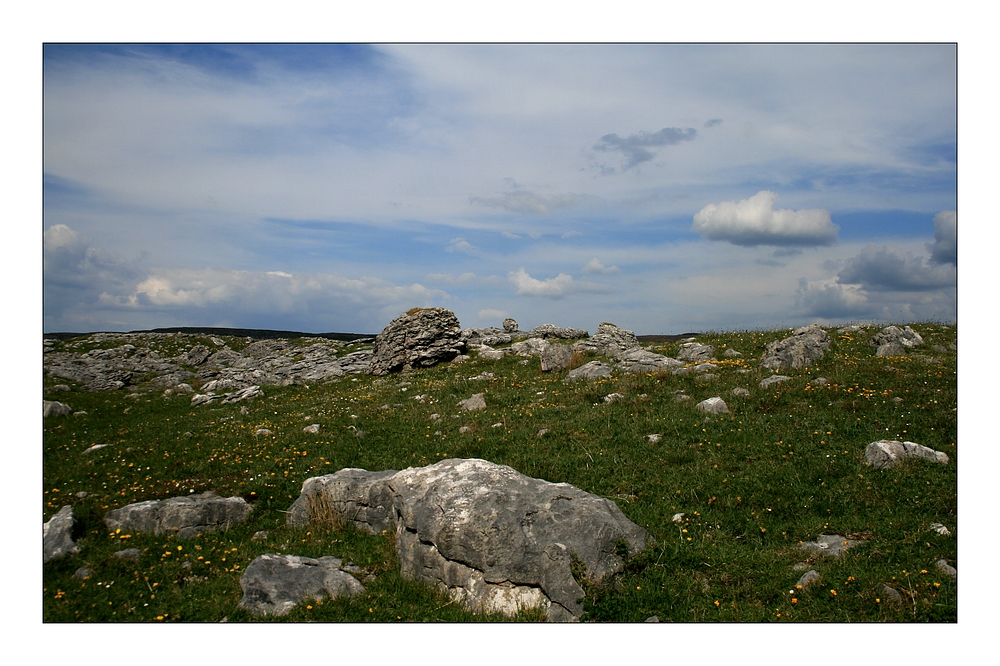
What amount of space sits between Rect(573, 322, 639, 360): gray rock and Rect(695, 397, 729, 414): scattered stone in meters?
9.81

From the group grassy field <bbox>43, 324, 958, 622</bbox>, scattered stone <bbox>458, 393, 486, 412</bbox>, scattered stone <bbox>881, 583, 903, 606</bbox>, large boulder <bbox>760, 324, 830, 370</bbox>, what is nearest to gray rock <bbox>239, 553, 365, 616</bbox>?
grassy field <bbox>43, 324, 958, 622</bbox>

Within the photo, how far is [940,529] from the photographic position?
9.83m

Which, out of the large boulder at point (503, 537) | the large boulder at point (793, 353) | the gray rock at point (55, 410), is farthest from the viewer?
the gray rock at point (55, 410)

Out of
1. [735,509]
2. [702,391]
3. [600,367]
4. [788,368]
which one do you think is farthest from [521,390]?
[735,509]

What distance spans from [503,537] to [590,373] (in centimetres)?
1548

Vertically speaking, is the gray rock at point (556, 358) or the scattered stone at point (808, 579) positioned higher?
the gray rock at point (556, 358)

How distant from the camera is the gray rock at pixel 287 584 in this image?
344 inches

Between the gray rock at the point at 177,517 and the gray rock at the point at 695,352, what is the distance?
67.4 feet

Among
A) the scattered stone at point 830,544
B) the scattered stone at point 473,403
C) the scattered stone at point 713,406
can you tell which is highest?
the scattered stone at point 713,406

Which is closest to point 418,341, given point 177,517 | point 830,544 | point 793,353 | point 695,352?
point 695,352

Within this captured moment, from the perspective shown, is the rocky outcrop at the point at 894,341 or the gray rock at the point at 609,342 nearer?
the rocky outcrop at the point at 894,341

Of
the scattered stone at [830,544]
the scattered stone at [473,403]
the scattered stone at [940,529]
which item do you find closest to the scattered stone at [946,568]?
the scattered stone at [940,529]

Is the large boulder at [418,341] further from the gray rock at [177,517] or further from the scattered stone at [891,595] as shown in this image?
the scattered stone at [891,595]

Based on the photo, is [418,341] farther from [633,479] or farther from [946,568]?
[946,568]
